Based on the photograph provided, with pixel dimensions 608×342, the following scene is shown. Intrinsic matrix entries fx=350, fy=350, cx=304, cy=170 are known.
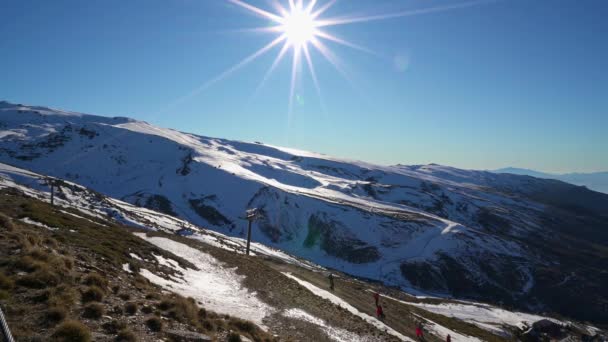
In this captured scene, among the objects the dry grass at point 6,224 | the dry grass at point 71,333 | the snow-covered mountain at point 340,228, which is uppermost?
the dry grass at point 6,224

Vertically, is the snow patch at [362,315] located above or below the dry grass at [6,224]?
below

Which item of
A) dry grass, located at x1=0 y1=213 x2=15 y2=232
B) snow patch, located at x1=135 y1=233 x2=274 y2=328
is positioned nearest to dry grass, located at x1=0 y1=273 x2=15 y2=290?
dry grass, located at x1=0 y1=213 x2=15 y2=232

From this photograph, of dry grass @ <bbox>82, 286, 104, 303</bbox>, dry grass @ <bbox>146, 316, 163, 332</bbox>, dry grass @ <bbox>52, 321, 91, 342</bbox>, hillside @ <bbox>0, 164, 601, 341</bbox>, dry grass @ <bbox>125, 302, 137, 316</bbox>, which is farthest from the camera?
dry grass @ <bbox>125, 302, 137, 316</bbox>

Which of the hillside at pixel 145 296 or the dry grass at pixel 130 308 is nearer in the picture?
the hillside at pixel 145 296

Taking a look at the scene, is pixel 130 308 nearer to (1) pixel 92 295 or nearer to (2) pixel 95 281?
(1) pixel 92 295

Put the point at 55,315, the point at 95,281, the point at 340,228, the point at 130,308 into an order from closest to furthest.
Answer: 1. the point at 55,315
2. the point at 130,308
3. the point at 95,281
4. the point at 340,228

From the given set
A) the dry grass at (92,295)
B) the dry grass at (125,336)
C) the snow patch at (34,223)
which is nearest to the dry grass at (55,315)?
the dry grass at (125,336)

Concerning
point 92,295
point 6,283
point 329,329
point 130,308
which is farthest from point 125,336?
point 329,329

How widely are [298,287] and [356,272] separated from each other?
82.0 m

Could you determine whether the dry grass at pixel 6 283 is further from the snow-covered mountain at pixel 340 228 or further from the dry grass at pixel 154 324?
the snow-covered mountain at pixel 340 228

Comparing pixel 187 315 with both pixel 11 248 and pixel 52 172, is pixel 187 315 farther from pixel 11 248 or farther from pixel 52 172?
pixel 52 172

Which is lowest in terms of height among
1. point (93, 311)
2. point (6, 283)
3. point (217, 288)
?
point (217, 288)

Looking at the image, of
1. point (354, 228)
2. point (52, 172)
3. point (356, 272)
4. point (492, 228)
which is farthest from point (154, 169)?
point (492, 228)

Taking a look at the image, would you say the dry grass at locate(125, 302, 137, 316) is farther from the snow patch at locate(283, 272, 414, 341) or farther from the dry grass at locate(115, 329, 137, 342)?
the snow patch at locate(283, 272, 414, 341)
